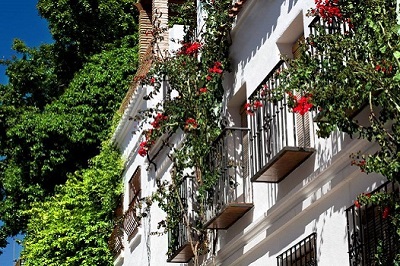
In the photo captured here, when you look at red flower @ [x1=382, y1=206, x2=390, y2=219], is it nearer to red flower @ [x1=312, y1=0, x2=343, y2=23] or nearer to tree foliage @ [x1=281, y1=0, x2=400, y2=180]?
tree foliage @ [x1=281, y1=0, x2=400, y2=180]

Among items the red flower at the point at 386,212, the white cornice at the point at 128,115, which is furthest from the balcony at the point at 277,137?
the white cornice at the point at 128,115

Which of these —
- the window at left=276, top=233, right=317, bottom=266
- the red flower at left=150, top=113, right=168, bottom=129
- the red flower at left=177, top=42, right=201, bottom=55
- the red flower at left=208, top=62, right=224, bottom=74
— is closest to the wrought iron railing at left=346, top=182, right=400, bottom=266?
the window at left=276, top=233, right=317, bottom=266

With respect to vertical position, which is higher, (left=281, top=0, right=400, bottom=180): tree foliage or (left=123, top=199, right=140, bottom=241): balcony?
(left=123, top=199, right=140, bottom=241): balcony

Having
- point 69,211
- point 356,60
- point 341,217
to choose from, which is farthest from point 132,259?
point 356,60

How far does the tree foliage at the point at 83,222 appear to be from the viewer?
23156mm

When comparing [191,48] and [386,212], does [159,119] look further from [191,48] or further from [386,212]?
[386,212]

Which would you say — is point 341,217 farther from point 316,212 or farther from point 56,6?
point 56,6

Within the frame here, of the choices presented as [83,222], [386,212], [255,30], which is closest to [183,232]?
Answer: [255,30]

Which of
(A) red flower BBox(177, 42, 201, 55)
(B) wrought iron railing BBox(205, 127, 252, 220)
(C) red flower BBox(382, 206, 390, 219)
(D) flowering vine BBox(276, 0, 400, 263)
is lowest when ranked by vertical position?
(C) red flower BBox(382, 206, 390, 219)

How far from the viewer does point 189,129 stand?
1530 cm

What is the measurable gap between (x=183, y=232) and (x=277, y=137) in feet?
13.2

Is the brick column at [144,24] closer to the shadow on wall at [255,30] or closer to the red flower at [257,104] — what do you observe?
the shadow on wall at [255,30]

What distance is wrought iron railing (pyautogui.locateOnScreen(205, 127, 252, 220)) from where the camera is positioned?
14164 millimetres

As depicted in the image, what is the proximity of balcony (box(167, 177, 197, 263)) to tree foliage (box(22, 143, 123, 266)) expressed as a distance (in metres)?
6.70
